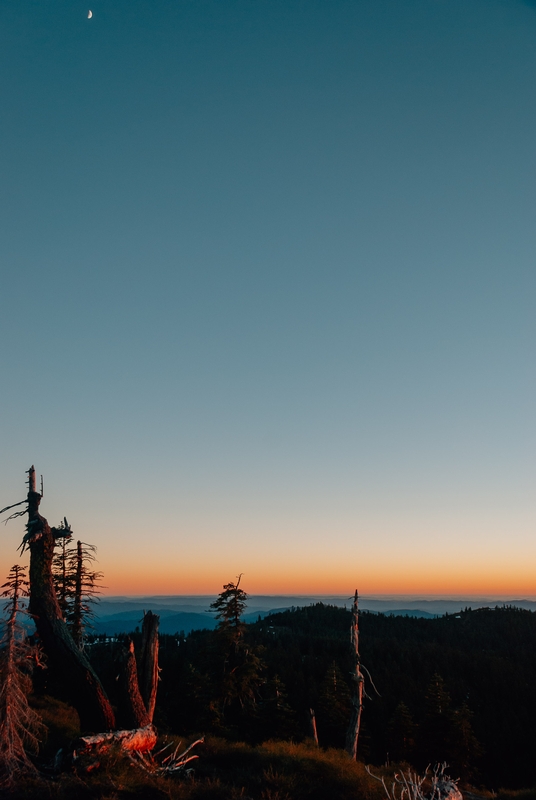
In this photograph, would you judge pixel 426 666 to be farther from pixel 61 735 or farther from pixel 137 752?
pixel 137 752

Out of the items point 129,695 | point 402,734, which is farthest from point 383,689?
→ point 129,695

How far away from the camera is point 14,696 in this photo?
1351 cm

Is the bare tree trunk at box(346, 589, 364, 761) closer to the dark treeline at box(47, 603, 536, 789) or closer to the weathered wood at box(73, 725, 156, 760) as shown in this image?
the dark treeline at box(47, 603, 536, 789)

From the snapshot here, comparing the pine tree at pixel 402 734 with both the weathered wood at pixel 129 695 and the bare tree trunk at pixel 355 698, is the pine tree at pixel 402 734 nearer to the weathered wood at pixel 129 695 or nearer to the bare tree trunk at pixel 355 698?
the bare tree trunk at pixel 355 698

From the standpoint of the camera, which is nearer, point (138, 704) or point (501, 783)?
point (138, 704)

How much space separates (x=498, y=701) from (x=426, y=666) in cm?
1046

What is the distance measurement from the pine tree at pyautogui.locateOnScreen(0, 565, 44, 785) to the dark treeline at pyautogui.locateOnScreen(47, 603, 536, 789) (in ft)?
7.69

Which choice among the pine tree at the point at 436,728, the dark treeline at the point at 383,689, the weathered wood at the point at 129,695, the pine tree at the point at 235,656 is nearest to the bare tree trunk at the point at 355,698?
the dark treeline at the point at 383,689

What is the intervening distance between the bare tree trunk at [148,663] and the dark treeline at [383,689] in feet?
3.18

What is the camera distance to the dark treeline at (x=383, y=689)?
3506cm

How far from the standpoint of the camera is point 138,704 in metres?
14.8

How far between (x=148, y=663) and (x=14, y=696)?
12.4ft

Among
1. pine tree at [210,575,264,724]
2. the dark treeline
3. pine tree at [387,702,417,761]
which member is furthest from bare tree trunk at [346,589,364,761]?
pine tree at [387,702,417,761]

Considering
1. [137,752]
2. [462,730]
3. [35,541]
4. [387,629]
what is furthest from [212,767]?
[387,629]
